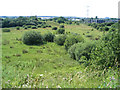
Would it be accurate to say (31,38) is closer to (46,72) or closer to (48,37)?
(48,37)

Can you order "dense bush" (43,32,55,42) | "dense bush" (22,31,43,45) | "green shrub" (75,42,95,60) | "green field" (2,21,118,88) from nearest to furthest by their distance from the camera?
1. "green field" (2,21,118,88)
2. "green shrub" (75,42,95,60)
3. "dense bush" (22,31,43,45)
4. "dense bush" (43,32,55,42)

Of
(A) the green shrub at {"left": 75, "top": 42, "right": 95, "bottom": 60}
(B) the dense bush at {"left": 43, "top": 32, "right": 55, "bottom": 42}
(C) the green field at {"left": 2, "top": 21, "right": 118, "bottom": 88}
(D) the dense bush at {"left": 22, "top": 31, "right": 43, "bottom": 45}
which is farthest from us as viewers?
(B) the dense bush at {"left": 43, "top": 32, "right": 55, "bottom": 42}

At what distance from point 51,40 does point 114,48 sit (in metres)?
31.8

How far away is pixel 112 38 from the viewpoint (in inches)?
299

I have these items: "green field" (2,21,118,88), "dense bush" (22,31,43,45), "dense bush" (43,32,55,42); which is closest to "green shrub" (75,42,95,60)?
"green field" (2,21,118,88)

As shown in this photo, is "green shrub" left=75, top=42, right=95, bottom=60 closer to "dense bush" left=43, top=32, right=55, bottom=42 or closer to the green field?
the green field

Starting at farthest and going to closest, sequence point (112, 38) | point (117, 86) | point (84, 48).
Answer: point (84, 48), point (112, 38), point (117, 86)

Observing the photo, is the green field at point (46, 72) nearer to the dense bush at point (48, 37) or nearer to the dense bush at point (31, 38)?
the dense bush at point (31, 38)

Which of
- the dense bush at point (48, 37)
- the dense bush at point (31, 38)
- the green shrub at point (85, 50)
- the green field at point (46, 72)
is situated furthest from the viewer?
the dense bush at point (48, 37)

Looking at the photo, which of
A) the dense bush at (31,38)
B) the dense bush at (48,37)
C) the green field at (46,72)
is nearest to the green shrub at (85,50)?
the green field at (46,72)

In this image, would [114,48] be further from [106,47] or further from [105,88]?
[105,88]

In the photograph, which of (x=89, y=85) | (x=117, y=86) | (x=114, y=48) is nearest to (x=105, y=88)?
(x=117, y=86)

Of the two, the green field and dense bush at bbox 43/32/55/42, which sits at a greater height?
dense bush at bbox 43/32/55/42

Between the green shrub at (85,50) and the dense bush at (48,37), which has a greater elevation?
the dense bush at (48,37)
